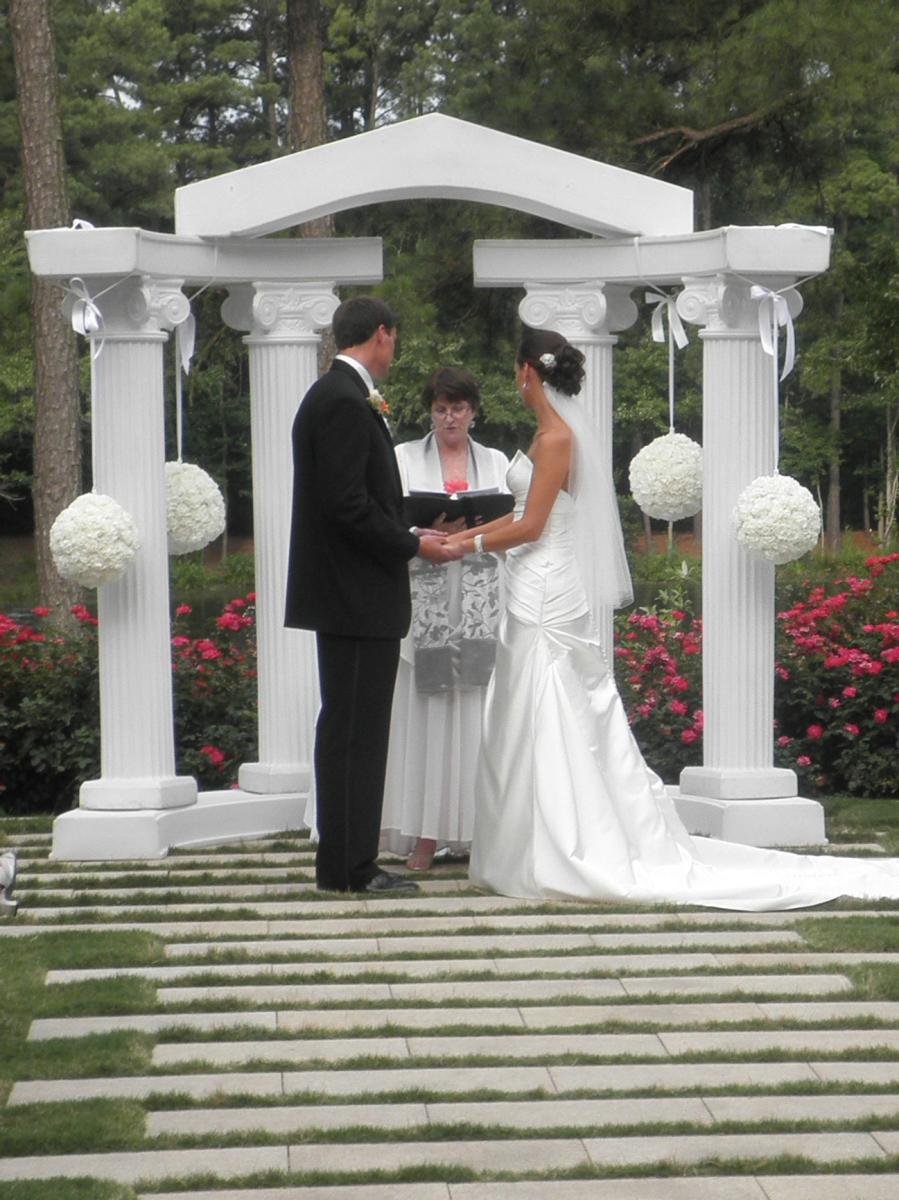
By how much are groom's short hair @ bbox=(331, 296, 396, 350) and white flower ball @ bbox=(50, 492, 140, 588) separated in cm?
140

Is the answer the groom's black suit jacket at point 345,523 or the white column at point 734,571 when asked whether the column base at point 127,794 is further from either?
the white column at point 734,571

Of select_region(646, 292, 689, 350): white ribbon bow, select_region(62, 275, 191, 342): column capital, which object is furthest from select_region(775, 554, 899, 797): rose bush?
select_region(62, 275, 191, 342): column capital

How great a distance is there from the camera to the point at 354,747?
7.43 metres

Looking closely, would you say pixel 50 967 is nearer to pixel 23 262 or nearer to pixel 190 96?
pixel 23 262

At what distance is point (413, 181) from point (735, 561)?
216 cm

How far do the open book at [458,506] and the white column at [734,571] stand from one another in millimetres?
1002

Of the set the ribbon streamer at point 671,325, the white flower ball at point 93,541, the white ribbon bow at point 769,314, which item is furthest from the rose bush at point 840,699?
the white flower ball at point 93,541

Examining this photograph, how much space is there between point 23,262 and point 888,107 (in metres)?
12.5

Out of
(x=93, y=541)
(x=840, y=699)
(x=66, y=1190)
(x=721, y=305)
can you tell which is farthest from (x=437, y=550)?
Result: (x=66, y=1190)

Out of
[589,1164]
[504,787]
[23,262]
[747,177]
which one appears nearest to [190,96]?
[23,262]

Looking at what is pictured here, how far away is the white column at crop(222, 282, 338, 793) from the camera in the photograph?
898 cm

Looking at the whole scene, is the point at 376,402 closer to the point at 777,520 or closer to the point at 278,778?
the point at 777,520

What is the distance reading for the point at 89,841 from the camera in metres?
8.40

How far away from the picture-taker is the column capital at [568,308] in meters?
9.09
